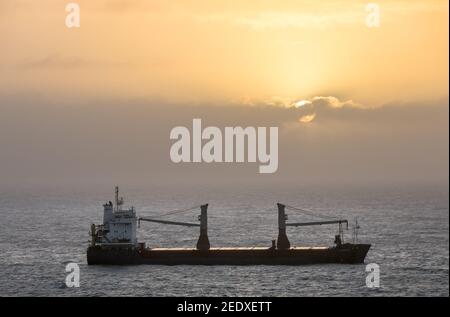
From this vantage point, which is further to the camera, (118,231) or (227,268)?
(118,231)

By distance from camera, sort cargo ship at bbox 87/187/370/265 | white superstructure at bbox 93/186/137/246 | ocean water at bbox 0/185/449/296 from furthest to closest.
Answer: white superstructure at bbox 93/186/137/246 < cargo ship at bbox 87/187/370/265 < ocean water at bbox 0/185/449/296

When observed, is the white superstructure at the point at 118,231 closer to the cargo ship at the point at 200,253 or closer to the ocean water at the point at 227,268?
the cargo ship at the point at 200,253

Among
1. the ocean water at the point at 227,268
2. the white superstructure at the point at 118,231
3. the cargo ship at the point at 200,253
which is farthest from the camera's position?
the white superstructure at the point at 118,231

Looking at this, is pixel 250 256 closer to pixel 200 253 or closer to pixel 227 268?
pixel 227 268

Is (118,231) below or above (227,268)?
above

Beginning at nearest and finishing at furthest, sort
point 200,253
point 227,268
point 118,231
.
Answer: point 227,268
point 118,231
point 200,253

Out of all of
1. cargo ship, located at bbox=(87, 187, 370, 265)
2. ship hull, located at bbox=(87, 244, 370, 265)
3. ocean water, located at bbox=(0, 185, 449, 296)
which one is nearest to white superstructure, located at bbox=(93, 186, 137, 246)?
cargo ship, located at bbox=(87, 187, 370, 265)

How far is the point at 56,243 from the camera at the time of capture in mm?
114188

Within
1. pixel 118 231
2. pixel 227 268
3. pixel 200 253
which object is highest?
pixel 118 231

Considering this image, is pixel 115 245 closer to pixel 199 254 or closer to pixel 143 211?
pixel 199 254

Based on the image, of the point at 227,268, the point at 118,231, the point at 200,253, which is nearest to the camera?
the point at 227,268

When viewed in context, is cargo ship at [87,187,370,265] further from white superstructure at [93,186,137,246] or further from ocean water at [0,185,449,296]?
ocean water at [0,185,449,296]

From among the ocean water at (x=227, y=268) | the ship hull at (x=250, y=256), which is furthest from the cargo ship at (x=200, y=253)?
the ocean water at (x=227, y=268)

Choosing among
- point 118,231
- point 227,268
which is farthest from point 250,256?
point 118,231
